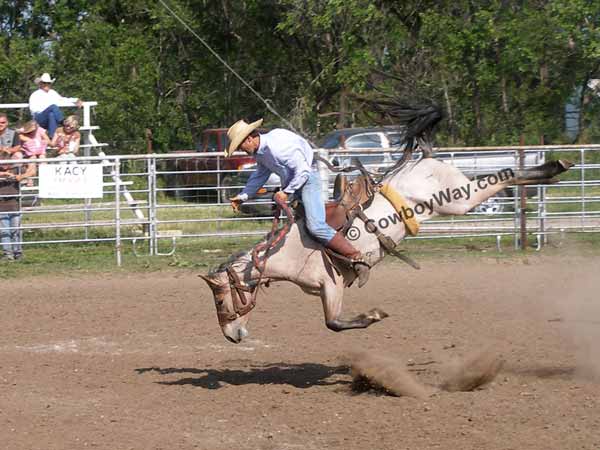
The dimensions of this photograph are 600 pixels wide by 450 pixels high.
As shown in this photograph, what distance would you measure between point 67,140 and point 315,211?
796 cm

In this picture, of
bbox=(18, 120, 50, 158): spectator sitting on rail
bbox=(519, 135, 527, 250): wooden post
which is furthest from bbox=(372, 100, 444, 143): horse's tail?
bbox=(18, 120, 50, 158): spectator sitting on rail

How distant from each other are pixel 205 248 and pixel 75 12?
14.6 metres

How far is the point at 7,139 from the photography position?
13.5m

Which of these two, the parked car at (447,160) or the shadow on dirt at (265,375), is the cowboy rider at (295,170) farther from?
the parked car at (447,160)

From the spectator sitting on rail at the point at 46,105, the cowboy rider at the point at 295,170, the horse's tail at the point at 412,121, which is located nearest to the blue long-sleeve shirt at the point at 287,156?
the cowboy rider at the point at 295,170

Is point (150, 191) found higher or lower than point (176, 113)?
lower

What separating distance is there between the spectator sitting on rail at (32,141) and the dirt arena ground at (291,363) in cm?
274

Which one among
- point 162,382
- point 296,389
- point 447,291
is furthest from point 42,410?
point 447,291

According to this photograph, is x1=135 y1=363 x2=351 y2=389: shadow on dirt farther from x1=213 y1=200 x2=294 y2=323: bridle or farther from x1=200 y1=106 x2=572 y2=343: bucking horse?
x1=213 y1=200 x2=294 y2=323: bridle

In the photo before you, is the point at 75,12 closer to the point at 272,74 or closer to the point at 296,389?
the point at 272,74

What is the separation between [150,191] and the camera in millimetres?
12516

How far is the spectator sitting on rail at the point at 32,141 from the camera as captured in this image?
13.4 meters

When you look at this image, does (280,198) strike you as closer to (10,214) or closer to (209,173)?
(10,214)

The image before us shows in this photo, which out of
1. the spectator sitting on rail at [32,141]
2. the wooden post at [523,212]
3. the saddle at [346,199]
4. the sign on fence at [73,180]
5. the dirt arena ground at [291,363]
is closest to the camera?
the dirt arena ground at [291,363]
